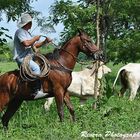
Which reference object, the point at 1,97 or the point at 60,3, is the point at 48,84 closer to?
the point at 1,97

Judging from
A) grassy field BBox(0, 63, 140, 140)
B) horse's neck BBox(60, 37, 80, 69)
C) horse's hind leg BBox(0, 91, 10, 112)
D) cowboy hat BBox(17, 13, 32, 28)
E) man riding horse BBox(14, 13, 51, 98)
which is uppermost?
cowboy hat BBox(17, 13, 32, 28)

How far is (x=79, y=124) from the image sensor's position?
1123 centimetres

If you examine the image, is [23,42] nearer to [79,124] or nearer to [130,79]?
[79,124]

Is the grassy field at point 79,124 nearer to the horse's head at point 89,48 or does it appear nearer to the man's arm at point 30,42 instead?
the horse's head at point 89,48

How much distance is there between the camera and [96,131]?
10.4 m

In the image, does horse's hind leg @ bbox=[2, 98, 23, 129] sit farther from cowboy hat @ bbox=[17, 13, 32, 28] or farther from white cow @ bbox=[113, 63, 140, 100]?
white cow @ bbox=[113, 63, 140, 100]

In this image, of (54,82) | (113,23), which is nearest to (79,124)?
(54,82)

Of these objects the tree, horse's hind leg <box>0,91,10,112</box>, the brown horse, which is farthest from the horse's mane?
the tree

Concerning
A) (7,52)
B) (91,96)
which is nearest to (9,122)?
(7,52)

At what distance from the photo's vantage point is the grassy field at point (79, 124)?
9.85 meters

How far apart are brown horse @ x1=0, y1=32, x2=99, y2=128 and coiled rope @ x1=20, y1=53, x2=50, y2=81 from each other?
0.62ft

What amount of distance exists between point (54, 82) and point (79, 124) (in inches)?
46.2

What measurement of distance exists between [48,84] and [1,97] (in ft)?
3.60

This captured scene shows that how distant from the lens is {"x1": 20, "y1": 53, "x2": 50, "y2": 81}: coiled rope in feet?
37.2
